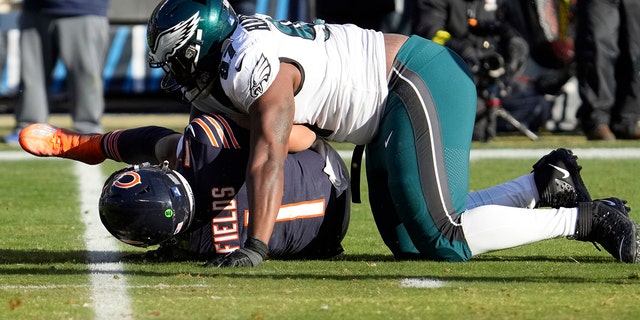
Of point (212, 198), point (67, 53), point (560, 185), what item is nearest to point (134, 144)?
point (212, 198)

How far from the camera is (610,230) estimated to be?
5.58 metres

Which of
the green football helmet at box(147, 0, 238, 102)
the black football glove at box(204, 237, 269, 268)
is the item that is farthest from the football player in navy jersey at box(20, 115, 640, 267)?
the green football helmet at box(147, 0, 238, 102)

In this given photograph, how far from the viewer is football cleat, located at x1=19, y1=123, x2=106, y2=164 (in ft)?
20.8

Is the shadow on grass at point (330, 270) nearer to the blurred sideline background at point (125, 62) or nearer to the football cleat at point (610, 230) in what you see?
the football cleat at point (610, 230)

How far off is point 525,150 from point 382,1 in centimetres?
315

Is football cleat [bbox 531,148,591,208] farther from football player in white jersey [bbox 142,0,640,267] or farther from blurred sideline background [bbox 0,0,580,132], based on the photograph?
blurred sideline background [bbox 0,0,580,132]

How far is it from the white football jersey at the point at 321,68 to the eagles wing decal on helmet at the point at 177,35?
17 centimetres

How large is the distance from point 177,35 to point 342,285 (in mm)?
1330

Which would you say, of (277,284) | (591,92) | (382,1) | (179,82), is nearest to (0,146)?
(382,1)

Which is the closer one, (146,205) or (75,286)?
(75,286)

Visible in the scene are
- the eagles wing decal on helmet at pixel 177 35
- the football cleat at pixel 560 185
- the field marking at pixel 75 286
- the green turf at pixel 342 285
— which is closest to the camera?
the green turf at pixel 342 285

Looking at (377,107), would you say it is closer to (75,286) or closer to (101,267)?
(101,267)

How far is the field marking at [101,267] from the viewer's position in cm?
456

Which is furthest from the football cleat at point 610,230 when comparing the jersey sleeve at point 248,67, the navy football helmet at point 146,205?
the navy football helmet at point 146,205
